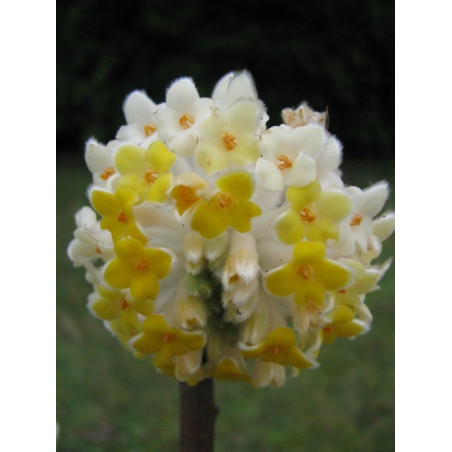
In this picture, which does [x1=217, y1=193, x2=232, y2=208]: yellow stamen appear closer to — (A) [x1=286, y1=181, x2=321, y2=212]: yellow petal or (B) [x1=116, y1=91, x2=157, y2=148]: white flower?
(A) [x1=286, y1=181, x2=321, y2=212]: yellow petal

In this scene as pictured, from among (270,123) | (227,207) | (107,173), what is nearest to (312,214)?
(227,207)

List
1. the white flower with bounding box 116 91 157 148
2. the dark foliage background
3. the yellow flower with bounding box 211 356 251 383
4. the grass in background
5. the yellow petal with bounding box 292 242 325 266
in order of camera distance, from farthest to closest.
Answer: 1. the dark foliage background
2. the grass in background
3. the white flower with bounding box 116 91 157 148
4. the yellow flower with bounding box 211 356 251 383
5. the yellow petal with bounding box 292 242 325 266

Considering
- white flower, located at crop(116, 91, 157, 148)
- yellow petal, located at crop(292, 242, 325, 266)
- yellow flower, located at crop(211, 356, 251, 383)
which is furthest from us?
white flower, located at crop(116, 91, 157, 148)

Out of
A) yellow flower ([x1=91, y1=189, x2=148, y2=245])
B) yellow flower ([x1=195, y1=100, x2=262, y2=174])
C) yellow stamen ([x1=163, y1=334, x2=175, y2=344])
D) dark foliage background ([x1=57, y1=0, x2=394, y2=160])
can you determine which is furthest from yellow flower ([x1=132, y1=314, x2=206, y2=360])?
dark foliage background ([x1=57, y1=0, x2=394, y2=160])

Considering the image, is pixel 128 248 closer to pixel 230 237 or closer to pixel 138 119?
pixel 230 237

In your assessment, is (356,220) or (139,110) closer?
(356,220)

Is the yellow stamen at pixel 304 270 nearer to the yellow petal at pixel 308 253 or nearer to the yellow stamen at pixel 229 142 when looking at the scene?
the yellow petal at pixel 308 253
